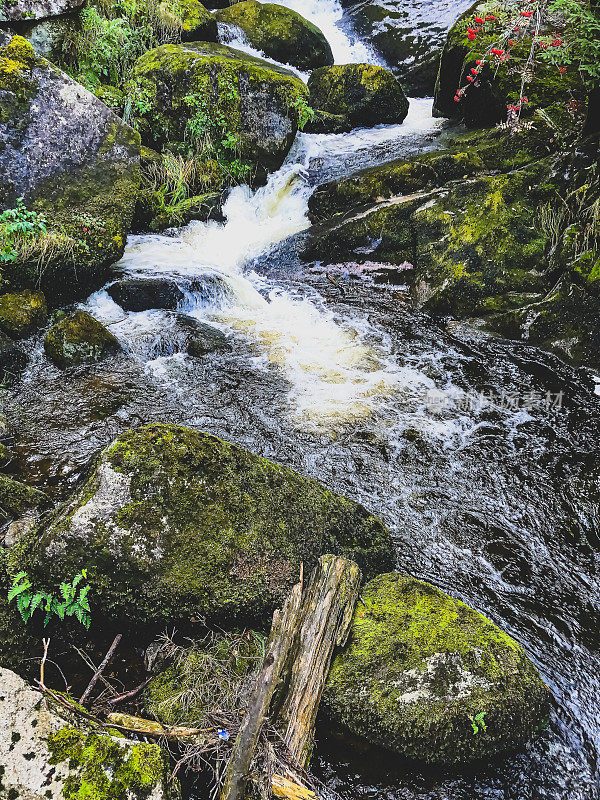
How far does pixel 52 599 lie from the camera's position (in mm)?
3254

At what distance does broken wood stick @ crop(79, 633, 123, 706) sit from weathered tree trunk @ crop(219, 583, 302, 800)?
0.93 m

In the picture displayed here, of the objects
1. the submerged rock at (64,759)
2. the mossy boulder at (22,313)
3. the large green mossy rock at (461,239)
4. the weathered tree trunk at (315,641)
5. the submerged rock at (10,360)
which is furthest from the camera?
the large green mossy rock at (461,239)

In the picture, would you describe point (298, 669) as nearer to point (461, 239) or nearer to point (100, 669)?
point (100, 669)

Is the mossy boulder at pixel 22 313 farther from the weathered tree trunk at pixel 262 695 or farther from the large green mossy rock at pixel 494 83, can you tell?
the large green mossy rock at pixel 494 83

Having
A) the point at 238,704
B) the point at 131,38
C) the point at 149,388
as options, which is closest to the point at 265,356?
the point at 149,388

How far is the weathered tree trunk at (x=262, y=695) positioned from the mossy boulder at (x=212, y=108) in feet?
30.2

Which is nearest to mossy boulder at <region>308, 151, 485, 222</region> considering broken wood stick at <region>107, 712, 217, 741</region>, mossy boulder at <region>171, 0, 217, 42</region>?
mossy boulder at <region>171, 0, 217, 42</region>

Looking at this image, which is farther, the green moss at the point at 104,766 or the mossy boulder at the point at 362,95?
the mossy boulder at the point at 362,95

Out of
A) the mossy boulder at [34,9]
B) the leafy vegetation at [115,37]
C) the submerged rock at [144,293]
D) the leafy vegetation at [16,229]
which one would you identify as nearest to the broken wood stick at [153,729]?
the leafy vegetation at [16,229]

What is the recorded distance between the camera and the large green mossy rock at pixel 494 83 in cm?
891

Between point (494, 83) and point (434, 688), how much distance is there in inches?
434

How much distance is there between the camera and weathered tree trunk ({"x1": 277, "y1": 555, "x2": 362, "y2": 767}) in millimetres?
2752

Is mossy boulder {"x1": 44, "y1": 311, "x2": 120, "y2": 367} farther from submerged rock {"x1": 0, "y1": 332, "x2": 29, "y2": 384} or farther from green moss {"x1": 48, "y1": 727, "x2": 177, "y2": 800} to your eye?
green moss {"x1": 48, "y1": 727, "x2": 177, "y2": 800}

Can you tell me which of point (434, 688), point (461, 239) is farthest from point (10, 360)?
point (461, 239)
